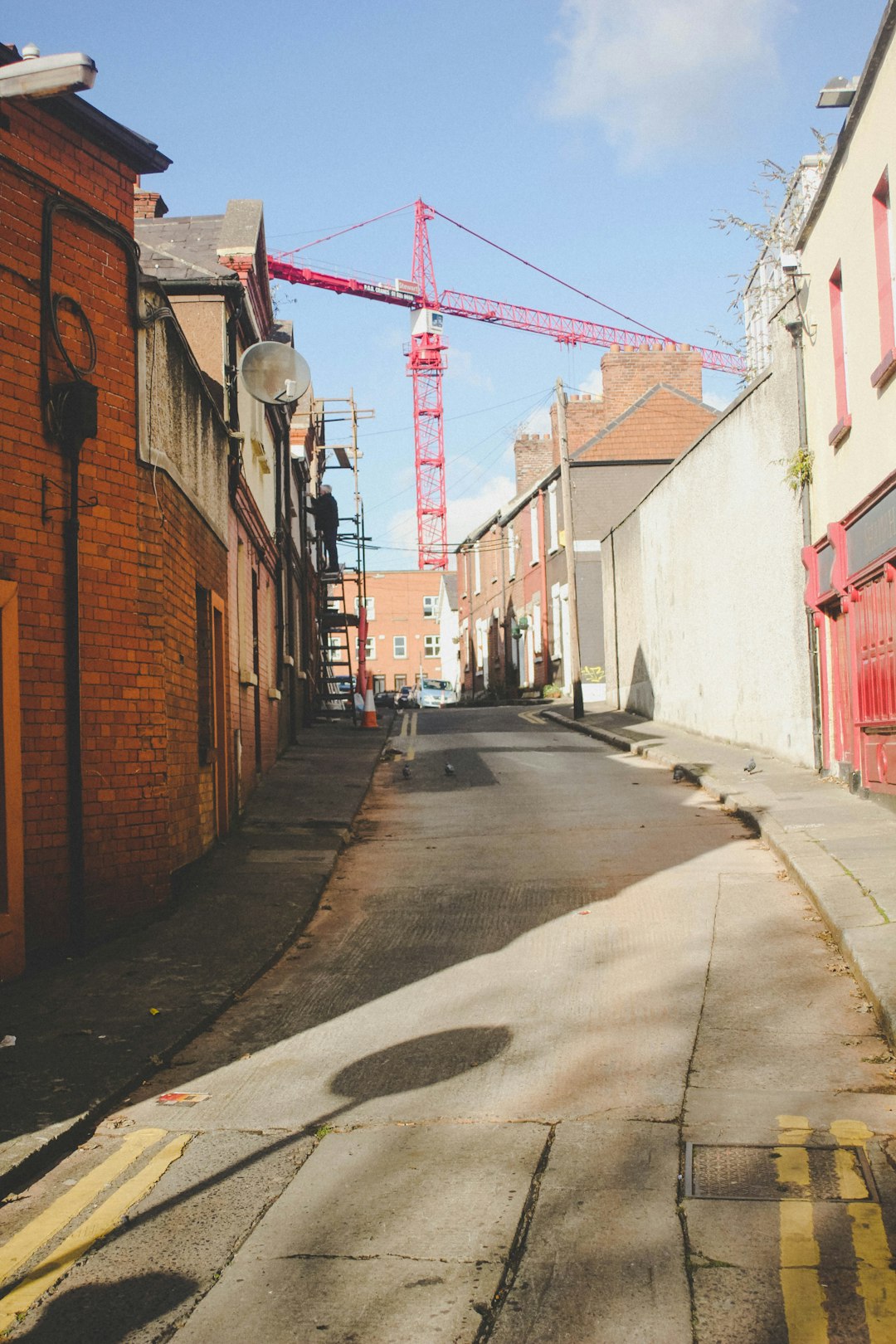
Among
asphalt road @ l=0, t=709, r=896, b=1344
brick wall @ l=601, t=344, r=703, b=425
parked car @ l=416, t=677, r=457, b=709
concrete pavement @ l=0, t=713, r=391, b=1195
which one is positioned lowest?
asphalt road @ l=0, t=709, r=896, b=1344

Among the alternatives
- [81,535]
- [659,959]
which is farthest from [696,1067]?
[81,535]

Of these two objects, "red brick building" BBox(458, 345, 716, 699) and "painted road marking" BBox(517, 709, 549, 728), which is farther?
"red brick building" BBox(458, 345, 716, 699)

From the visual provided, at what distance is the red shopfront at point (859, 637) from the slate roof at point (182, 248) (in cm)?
701

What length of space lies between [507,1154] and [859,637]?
9047 mm

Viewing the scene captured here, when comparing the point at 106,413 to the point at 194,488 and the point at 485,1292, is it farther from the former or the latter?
the point at 485,1292

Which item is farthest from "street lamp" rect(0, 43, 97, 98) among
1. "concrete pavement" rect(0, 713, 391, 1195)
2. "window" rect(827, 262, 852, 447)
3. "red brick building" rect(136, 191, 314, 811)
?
"window" rect(827, 262, 852, 447)

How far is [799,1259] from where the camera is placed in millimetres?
3637

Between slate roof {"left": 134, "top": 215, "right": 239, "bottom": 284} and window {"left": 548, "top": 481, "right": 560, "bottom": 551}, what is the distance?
23.2 m

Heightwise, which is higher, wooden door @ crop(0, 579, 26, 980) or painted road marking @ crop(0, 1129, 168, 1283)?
wooden door @ crop(0, 579, 26, 980)

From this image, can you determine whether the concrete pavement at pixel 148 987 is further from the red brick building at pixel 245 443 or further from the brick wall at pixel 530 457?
the brick wall at pixel 530 457

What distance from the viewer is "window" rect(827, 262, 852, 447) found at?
12672 millimetres

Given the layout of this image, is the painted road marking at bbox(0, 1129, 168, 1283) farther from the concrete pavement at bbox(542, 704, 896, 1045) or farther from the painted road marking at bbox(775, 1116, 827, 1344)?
the concrete pavement at bbox(542, 704, 896, 1045)

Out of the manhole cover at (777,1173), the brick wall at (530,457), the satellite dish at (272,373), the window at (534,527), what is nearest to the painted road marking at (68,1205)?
the manhole cover at (777,1173)

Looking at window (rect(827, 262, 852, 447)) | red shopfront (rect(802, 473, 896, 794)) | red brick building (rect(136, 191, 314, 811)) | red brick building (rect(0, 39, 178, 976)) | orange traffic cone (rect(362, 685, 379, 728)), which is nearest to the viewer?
red brick building (rect(0, 39, 178, 976))
